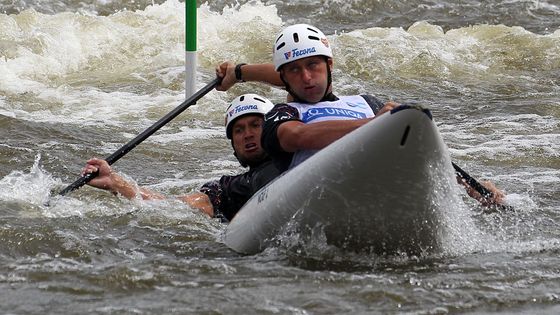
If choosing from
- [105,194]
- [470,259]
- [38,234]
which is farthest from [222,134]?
[470,259]

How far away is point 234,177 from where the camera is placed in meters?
7.53

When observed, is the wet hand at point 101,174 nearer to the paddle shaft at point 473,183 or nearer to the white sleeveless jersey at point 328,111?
the white sleeveless jersey at point 328,111

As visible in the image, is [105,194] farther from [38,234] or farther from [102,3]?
[102,3]

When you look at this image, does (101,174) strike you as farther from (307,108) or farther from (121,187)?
(307,108)

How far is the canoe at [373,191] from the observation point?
5.67m

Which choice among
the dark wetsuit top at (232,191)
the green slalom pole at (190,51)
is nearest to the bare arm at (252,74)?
the dark wetsuit top at (232,191)

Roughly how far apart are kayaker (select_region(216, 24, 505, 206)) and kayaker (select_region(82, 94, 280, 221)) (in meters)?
0.62

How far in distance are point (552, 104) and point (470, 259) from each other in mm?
5674

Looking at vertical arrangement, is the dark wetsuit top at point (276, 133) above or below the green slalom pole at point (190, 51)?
below

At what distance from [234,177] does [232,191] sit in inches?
4.0

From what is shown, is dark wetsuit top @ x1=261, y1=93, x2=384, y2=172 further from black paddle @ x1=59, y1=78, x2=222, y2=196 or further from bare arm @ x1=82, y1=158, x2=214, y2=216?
black paddle @ x1=59, y1=78, x2=222, y2=196

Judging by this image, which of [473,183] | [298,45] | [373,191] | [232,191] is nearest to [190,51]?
[232,191]

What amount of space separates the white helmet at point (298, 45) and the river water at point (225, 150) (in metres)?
1.10

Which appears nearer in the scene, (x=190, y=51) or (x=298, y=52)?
(x=298, y=52)
